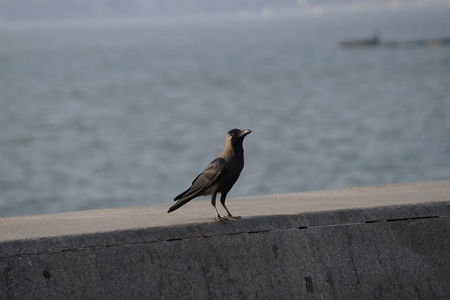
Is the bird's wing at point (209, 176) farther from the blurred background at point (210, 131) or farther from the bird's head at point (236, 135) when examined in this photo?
the blurred background at point (210, 131)

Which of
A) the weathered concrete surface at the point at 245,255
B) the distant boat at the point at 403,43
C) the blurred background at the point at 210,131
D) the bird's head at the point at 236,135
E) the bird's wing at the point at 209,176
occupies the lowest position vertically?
the distant boat at the point at 403,43

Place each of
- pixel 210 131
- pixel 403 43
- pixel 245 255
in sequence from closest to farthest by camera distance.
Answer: pixel 245 255, pixel 210 131, pixel 403 43

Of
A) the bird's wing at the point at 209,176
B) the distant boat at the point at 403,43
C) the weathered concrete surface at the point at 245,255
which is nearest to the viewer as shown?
the weathered concrete surface at the point at 245,255

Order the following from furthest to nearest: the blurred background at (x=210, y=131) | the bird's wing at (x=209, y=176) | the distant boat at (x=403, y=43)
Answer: the distant boat at (x=403, y=43) < the blurred background at (x=210, y=131) < the bird's wing at (x=209, y=176)

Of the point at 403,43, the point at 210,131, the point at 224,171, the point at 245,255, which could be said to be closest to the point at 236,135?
the point at 224,171

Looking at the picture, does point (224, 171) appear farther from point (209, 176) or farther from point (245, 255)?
point (245, 255)

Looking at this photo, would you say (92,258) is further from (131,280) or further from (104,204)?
(104,204)

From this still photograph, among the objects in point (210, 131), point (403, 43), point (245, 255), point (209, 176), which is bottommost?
point (403, 43)

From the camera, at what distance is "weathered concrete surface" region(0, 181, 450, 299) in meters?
6.48

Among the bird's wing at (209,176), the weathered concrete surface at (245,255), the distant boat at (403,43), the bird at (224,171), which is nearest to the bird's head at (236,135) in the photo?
the bird at (224,171)

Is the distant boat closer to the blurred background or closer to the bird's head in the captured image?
the blurred background

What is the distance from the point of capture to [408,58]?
96.8 meters

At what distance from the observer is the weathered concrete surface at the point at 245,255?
255 inches

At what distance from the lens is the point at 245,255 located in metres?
6.88
